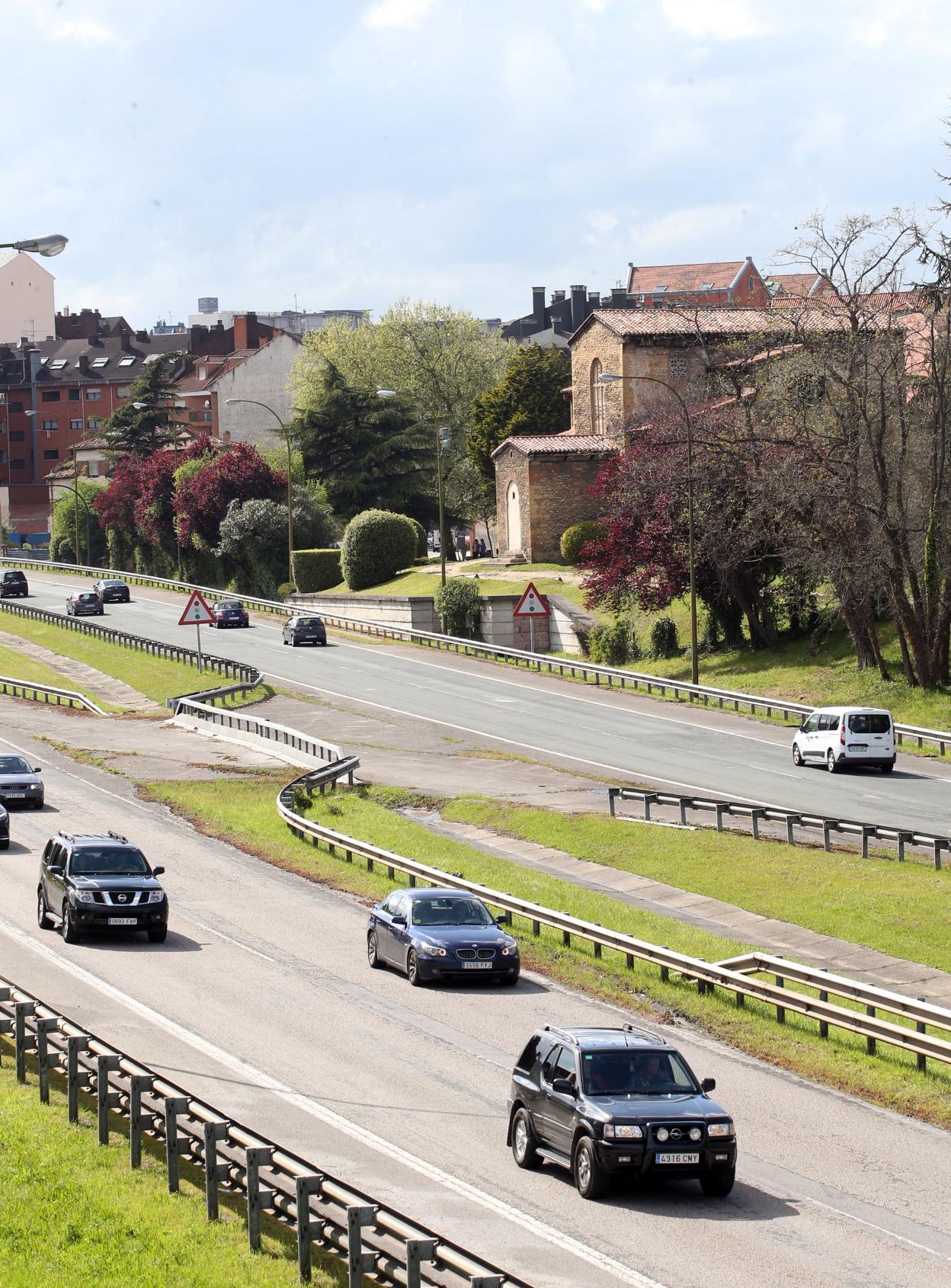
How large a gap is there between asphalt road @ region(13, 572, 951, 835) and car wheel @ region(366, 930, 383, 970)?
1470 cm

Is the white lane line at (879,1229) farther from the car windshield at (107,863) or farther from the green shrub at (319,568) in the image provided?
the green shrub at (319,568)

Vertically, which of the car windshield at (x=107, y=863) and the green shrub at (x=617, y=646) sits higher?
the car windshield at (x=107, y=863)

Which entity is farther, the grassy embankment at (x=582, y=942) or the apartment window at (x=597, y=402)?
the apartment window at (x=597, y=402)

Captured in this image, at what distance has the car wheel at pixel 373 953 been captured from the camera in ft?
75.9

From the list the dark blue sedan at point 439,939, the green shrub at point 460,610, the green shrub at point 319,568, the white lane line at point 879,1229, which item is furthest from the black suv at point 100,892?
the green shrub at point 319,568

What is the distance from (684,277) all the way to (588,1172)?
168 metres

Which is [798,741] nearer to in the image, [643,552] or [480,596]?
[643,552]

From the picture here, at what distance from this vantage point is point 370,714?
52.7 metres

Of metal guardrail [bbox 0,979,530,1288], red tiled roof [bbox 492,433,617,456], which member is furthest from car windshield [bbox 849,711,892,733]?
red tiled roof [bbox 492,433,617,456]

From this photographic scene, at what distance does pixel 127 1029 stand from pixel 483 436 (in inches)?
3657

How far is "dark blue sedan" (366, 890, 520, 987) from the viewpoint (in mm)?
21844

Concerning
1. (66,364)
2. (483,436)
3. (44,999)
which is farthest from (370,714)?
(66,364)

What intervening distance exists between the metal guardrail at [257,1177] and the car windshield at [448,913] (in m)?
6.49

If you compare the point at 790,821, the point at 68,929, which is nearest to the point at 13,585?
the point at 790,821
